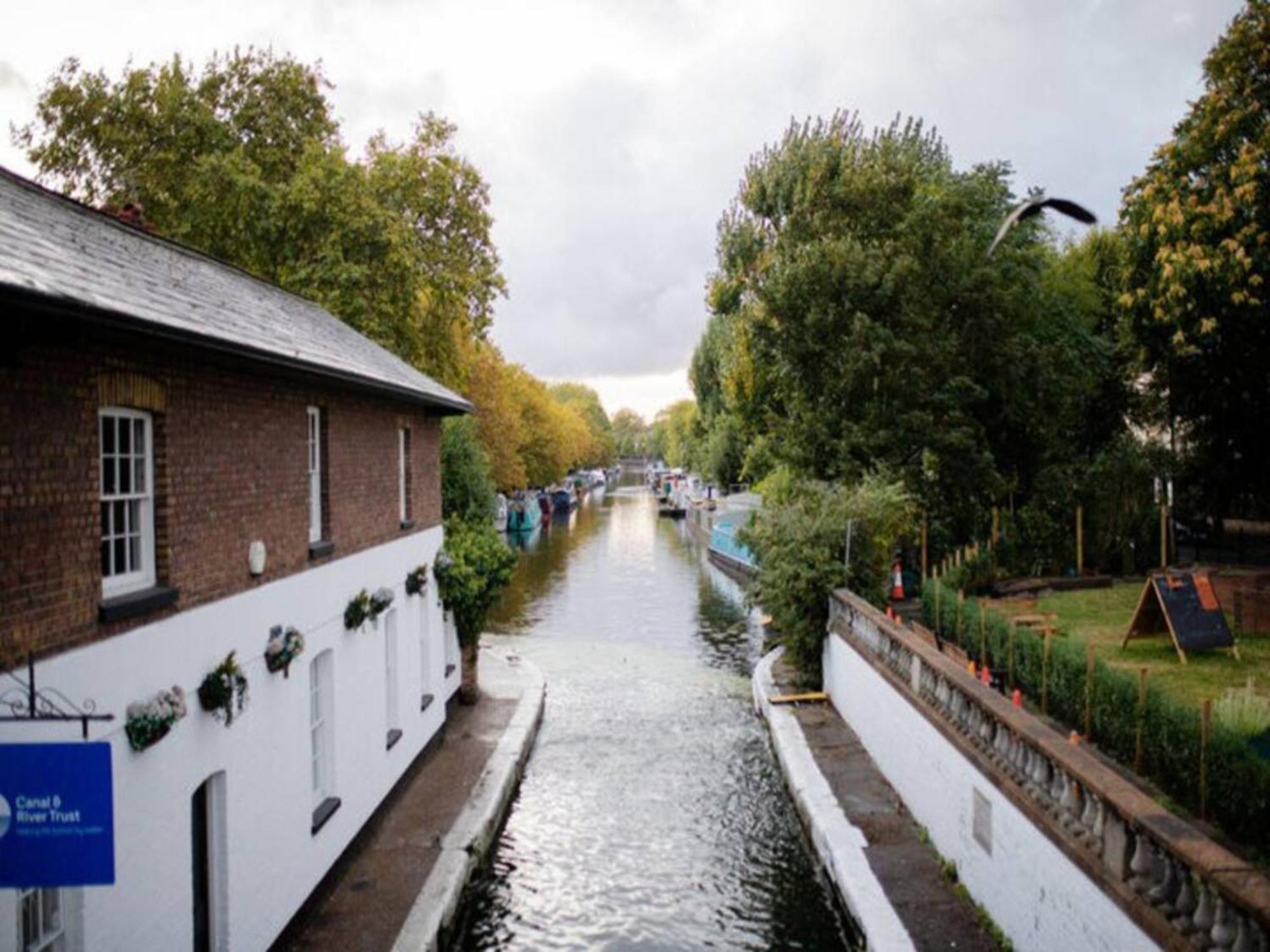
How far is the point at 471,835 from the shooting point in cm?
1082

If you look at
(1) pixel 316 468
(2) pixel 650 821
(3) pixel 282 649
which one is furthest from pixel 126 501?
(2) pixel 650 821

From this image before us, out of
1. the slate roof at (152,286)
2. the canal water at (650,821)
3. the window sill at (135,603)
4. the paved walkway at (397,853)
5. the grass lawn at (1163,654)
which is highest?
the slate roof at (152,286)

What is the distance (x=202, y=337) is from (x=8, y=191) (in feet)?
8.18

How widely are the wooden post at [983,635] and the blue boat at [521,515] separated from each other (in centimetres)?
4384

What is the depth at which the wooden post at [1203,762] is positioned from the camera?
8641 millimetres

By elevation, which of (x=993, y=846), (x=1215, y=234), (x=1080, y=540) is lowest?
(x=993, y=846)

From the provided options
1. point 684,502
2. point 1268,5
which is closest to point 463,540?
point 1268,5

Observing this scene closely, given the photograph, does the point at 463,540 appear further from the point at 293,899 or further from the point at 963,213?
the point at 963,213

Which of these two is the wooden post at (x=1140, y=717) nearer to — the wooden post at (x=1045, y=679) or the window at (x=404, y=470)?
the wooden post at (x=1045, y=679)

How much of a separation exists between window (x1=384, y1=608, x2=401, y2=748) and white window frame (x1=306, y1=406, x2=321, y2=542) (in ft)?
8.13

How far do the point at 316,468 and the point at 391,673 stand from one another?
143 inches

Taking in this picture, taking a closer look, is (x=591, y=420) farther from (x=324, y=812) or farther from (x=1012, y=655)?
(x=324, y=812)

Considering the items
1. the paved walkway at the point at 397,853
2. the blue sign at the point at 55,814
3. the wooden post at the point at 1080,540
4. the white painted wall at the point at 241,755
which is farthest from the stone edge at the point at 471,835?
the wooden post at the point at 1080,540

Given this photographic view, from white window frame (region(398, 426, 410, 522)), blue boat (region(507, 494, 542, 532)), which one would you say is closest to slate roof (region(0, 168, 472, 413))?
white window frame (region(398, 426, 410, 522))
